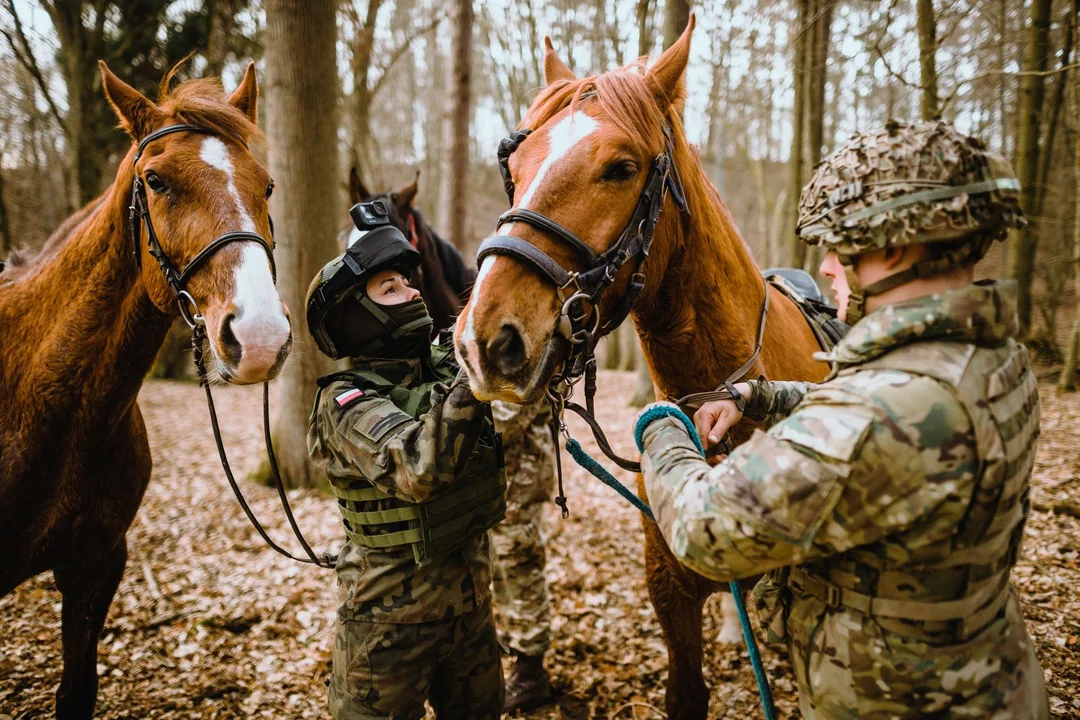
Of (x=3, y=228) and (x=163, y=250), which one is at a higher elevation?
(x=3, y=228)

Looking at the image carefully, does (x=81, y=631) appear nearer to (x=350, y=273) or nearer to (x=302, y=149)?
(x=350, y=273)

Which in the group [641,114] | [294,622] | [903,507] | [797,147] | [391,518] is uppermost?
[797,147]

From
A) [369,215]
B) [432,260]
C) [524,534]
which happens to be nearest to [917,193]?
[369,215]

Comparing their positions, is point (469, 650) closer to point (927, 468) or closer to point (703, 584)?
point (703, 584)

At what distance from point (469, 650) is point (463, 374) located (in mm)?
1289

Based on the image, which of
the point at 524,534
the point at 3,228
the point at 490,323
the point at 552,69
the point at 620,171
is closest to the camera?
the point at 490,323

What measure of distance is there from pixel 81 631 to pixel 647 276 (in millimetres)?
3353

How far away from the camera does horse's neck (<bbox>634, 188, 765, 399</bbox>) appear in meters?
2.12

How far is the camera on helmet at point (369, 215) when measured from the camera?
7.59ft

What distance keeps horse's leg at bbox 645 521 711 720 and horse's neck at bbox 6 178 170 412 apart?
252 cm

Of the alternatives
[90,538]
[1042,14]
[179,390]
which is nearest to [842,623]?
[90,538]

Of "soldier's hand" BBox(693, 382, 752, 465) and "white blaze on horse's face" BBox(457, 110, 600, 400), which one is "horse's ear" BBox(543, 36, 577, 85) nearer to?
"white blaze on horse's face" BBox(457, 110, 600, 400)

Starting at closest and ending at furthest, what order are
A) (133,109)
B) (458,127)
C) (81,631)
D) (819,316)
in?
(133,109) → (81,631) → (819,316) → (458,127)

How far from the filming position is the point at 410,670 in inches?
82.9
